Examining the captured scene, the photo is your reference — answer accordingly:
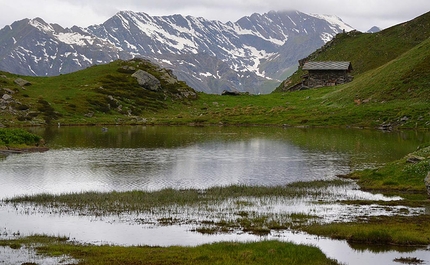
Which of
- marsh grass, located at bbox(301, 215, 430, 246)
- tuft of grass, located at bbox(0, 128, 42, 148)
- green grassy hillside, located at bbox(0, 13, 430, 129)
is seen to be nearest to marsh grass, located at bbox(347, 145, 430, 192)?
marsh grass, located at bbox(301, 215, 430, 246)

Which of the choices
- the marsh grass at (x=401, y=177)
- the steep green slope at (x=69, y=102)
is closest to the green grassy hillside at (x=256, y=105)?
the steep green slope at (x=69, y=102)

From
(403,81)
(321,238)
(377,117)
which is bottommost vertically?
(321,238)

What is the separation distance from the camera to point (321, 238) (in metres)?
39.7

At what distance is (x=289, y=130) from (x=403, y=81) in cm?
3486

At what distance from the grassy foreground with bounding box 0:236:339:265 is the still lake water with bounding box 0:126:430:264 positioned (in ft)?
8.77

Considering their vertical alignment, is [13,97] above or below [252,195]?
above

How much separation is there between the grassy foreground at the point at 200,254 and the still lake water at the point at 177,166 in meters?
2.67

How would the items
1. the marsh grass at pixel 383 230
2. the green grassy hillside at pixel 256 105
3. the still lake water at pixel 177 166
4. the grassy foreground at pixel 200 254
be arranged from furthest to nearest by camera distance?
1. the green grassy hillside at pixel 256 105
2. the still lake water at pixel 177 166
3. the marsh grass at pixel 383 230
4. the grassy foreground at pixel 200 254

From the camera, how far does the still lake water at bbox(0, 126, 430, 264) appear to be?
4062 centimetres

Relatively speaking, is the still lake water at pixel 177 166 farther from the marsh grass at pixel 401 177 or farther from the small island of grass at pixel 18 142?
the marsh grass at pixel 401 177

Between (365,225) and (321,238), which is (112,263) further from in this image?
(365,225)

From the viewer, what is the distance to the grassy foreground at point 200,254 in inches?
1276

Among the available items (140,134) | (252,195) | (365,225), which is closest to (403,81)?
(140,134)

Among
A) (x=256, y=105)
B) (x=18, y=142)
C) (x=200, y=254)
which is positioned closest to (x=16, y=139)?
(x=18, y=142)
